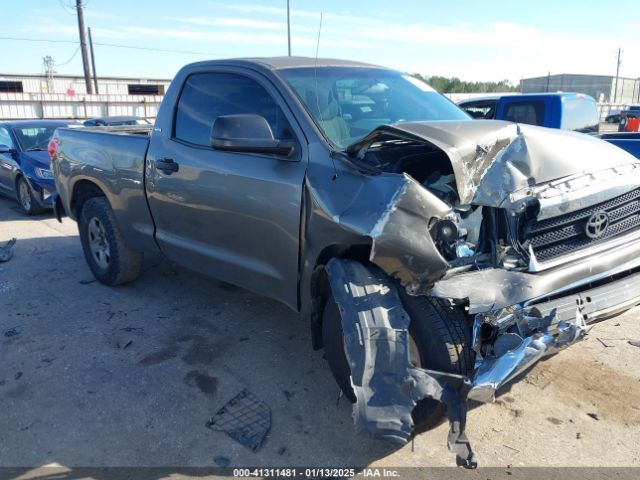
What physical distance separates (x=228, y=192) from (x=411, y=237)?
154 cm

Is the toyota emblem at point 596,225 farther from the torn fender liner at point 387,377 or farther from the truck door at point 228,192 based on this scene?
the truck door at point 228,192

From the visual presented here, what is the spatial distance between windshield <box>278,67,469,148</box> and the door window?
0.22 meters

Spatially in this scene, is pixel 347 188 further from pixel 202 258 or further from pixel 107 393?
pixel 107 393

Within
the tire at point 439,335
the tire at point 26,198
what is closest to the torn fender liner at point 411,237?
the tire at point 439,335

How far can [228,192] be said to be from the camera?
139 inches

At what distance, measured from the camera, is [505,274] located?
251 cm

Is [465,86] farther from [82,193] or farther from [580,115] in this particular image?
[82,193]

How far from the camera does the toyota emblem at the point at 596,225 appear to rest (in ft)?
9.09

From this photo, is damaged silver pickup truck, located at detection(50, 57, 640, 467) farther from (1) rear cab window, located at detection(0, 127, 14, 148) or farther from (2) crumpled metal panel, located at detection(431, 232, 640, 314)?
(1) rear cab window, located at detection(0, 127, 14, 148)

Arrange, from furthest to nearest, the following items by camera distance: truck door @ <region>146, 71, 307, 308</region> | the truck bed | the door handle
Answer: the truck bed < the door handle < truck door @ <region>146, 71, 307, 308</region>

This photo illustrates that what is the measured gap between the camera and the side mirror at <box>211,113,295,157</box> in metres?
3.12

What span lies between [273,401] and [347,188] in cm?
140

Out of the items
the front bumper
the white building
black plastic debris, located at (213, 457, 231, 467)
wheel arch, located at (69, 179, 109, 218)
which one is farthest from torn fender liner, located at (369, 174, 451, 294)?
the white building

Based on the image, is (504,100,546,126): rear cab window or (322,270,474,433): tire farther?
(504,100,546,126): rear cab window
